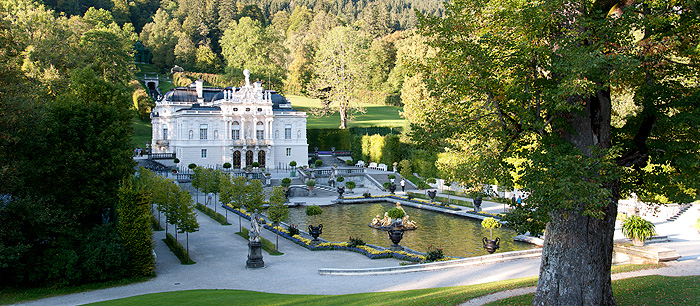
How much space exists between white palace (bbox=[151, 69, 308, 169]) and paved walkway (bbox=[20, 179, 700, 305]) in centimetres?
2780

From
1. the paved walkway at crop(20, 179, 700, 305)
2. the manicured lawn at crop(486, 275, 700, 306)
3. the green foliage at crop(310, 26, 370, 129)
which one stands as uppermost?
the green foliage at crop(310, 26, 370, 129)


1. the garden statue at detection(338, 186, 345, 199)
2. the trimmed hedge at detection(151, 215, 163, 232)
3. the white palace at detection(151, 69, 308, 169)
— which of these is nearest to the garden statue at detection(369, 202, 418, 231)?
the garden statue at detection(338, 186, 345, 199)

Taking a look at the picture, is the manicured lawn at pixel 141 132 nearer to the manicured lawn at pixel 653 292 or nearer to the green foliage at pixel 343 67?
the green foliage at pixel 343 67

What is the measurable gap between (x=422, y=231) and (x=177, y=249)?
1333 centimetres

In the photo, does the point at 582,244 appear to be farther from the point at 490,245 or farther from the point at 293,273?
the point at 293,273

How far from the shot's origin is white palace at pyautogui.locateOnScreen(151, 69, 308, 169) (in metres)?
51.7

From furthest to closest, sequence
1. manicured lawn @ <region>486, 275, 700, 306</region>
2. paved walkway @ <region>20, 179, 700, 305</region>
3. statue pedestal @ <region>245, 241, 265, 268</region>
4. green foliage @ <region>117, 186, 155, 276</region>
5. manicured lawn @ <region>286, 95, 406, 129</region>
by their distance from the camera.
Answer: manicured lawn @ <region>286, 95, 406, 129</region> < statue pedestal @ <region>245, 241, 265, 268</region> < green foliage @ <region>117, 186, 155, 276</region> < paved walkway @ <region>20, 179, 700, 305</region> < manicured lawn @ <region>486, 275, 700, 306</region>

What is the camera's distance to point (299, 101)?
294 ft

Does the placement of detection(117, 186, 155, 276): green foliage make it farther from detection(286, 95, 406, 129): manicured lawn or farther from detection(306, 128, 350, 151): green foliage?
detection(286, 95, 406, 129): manicured lawn

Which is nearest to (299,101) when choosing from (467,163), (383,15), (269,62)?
(269,62)

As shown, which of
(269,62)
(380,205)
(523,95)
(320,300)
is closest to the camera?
(523,95)

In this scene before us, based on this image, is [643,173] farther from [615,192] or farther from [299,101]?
[299,101]

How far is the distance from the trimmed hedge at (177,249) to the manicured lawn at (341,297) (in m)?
4.74

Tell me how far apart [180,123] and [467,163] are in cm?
4475
